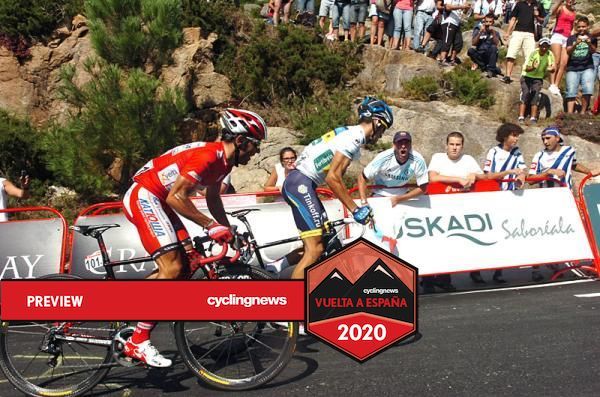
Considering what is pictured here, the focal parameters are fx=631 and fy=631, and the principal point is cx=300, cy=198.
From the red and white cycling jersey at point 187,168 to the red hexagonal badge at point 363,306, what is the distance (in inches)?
44.6

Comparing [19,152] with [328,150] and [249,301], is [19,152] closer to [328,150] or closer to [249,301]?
[328,150]

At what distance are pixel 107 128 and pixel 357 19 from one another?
8053mm

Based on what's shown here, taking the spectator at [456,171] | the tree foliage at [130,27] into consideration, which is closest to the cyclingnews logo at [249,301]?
the spectator at [456,171]

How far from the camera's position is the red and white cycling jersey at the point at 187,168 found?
15.5 feet

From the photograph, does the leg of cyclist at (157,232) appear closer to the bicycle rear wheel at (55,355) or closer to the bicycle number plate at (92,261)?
the bicycle rear wheel at (55,355)

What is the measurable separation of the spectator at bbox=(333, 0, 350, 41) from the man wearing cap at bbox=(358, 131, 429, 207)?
1022 cm

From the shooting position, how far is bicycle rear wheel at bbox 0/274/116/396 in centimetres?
461

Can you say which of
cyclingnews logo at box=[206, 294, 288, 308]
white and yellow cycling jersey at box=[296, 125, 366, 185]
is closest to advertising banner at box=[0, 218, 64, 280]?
white and yellow cycling jersey at box=[296, 125, 366, 185]

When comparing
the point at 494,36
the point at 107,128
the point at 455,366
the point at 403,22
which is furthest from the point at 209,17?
the point at 455,366

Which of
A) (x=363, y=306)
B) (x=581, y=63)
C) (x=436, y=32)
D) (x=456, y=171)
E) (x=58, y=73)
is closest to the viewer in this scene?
(x=363, y=306)

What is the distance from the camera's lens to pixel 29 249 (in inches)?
307

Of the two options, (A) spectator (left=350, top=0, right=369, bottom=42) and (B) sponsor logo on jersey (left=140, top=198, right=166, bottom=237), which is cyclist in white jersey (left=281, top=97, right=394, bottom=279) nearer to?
(B) sponsor logo on jersey (left=140, top=198, right=166, bottom=237)

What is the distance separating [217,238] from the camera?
455 cm

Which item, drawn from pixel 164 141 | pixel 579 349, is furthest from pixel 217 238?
pixel 164 141
